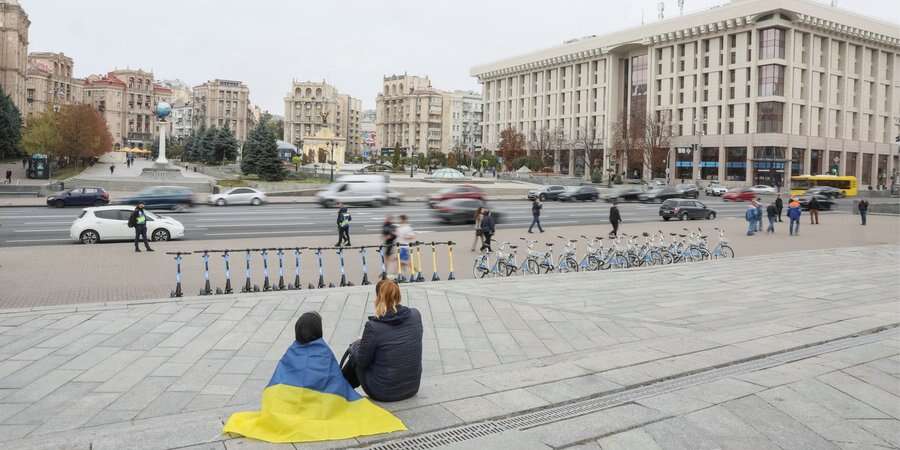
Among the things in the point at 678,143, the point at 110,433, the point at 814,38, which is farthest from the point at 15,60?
the point at 110,433

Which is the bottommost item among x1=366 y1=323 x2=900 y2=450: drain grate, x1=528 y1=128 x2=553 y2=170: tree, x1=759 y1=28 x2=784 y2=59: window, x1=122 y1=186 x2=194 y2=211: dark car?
x1=366 y1=323 x2=900 y2=450: drain grate

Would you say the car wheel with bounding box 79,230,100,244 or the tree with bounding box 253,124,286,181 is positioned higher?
the tree with bounding box 253,124,286,181

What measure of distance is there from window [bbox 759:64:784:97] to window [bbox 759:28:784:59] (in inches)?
54.7

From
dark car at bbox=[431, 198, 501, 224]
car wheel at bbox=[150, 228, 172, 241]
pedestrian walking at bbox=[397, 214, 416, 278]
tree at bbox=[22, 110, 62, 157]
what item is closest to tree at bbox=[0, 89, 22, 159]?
tree at bbox=[22, 110, 62, 157]

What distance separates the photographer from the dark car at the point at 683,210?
129 feet

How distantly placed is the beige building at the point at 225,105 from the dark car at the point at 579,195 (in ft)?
495

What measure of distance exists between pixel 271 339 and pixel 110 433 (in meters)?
3.70

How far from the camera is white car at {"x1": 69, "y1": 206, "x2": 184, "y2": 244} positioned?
23547 millimetres

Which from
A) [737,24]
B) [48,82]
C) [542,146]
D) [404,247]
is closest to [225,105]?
[48,82]

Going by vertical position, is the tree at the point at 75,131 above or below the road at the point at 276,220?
above

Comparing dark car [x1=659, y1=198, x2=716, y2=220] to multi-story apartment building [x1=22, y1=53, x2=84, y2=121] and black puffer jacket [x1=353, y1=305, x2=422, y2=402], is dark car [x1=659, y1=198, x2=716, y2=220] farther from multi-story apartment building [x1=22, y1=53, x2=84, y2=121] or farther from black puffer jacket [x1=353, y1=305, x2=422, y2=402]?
multi-story apartment building [x1=22, y1=53, x2=84, y2=121]

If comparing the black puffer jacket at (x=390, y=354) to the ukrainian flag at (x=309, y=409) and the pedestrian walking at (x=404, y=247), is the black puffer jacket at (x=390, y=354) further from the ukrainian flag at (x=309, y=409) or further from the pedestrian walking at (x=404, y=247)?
the pedestrian walking at (x=404, y=247)

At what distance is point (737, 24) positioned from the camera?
277 feet

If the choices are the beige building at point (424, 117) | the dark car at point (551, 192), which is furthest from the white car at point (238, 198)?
the beige building at point (424, 117)
